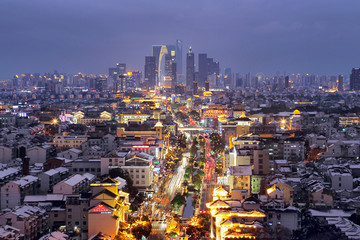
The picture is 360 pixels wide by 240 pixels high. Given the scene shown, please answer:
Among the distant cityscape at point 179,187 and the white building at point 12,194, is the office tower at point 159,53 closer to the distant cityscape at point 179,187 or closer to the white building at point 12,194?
the distant cityscape at point 179,187

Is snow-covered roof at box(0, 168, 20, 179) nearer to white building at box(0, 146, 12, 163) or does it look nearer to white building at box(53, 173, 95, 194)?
white building at box(53, 173, 95, 194)

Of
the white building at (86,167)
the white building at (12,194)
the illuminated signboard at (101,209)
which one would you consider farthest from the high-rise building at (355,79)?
the illuminated signboard at (101,209)

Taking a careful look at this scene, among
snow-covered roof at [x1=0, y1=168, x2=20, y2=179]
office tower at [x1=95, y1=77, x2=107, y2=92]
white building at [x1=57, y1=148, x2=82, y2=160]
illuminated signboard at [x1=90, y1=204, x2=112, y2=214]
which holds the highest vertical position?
office tower at [x1=95, y1=77, x2=107, y2=92]

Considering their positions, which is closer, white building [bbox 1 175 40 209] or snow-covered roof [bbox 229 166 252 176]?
white building [bbox 1 175 40 209]

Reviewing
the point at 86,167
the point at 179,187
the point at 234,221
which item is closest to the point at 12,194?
the point at 86,167

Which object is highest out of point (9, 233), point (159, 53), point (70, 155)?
point (159, 53)

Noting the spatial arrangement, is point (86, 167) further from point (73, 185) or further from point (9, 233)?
point (9, 233)

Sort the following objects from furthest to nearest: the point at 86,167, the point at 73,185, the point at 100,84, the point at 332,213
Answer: the point at 100,84
the point at 86,167
the point at 73,185
the point at 332,213

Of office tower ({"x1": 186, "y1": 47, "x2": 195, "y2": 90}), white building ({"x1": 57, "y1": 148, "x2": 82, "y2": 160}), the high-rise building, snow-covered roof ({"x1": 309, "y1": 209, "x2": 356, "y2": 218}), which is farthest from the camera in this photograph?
office tower ({"x1": 186, "y1": 47, "x2": 195, "y2": 90})

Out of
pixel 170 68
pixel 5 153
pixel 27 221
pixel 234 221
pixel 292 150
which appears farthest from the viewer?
pixel 170 68

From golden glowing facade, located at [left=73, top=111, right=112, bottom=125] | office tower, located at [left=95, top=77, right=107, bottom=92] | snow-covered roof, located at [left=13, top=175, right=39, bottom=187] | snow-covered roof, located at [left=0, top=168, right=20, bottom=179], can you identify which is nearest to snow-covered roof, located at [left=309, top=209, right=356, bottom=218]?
snow-covered roof, located at [left=13, top=175, right=39, bottom=187]

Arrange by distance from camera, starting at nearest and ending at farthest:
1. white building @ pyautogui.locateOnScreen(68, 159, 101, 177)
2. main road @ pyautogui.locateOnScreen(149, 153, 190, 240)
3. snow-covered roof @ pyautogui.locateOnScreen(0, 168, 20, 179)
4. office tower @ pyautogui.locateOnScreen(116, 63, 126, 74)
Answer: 1. main road @ pyautogui.locateOnScreen(149, 153, 190, 240)
2. snow-covered roof @ pyautogui.locateOnScreen(0, 168, 20, 179)
3. white building @ pyautogui.locateOnScreen(68, 159, 101, 177)
4. office tower @ pyautogui.locateOnScreen(116, 63, 126, 74)

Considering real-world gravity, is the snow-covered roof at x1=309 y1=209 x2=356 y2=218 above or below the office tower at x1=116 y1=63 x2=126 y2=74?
below
